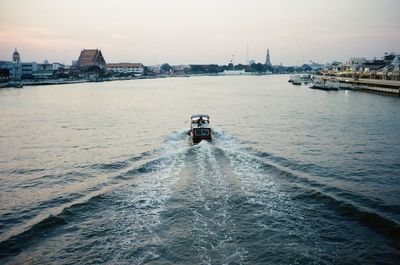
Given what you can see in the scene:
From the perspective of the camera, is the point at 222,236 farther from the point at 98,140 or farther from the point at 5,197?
the point at 98,140

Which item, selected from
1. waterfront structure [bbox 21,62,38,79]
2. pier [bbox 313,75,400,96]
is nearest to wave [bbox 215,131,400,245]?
pier [bbox 313,75,400,96]

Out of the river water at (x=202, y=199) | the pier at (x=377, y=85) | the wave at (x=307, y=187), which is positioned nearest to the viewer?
the river water at (x=202, y=199)

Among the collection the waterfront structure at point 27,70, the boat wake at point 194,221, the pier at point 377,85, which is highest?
the waterfront structure at point 27,70

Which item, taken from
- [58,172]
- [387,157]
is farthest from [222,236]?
[387,157]

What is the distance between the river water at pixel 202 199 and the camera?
1260 cm

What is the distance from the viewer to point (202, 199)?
17219 millimetres

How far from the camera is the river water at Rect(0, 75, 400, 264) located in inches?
496

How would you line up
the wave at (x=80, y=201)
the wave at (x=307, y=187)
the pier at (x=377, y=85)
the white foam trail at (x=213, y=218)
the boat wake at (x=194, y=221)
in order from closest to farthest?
the white foam trail at (x=213, y=218) → the boat wake at (x=194, y=221) → the wave at (x=80, y=201) → the wave at (x=307, y=187) → the pier at (x=377, y=85)

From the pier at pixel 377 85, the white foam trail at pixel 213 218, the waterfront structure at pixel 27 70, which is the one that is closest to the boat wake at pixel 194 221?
the white foam trail at pixel 213 218

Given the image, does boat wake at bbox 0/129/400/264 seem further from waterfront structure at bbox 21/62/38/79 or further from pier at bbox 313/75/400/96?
waterfront structure at bbox 21/62/38/79

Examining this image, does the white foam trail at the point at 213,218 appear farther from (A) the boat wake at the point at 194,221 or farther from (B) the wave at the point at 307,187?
(B) the wave at the point at 307,187

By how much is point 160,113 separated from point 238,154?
34.4m

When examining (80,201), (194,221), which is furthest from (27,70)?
(194,221)

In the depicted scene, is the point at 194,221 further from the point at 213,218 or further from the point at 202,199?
the point at 202,199
